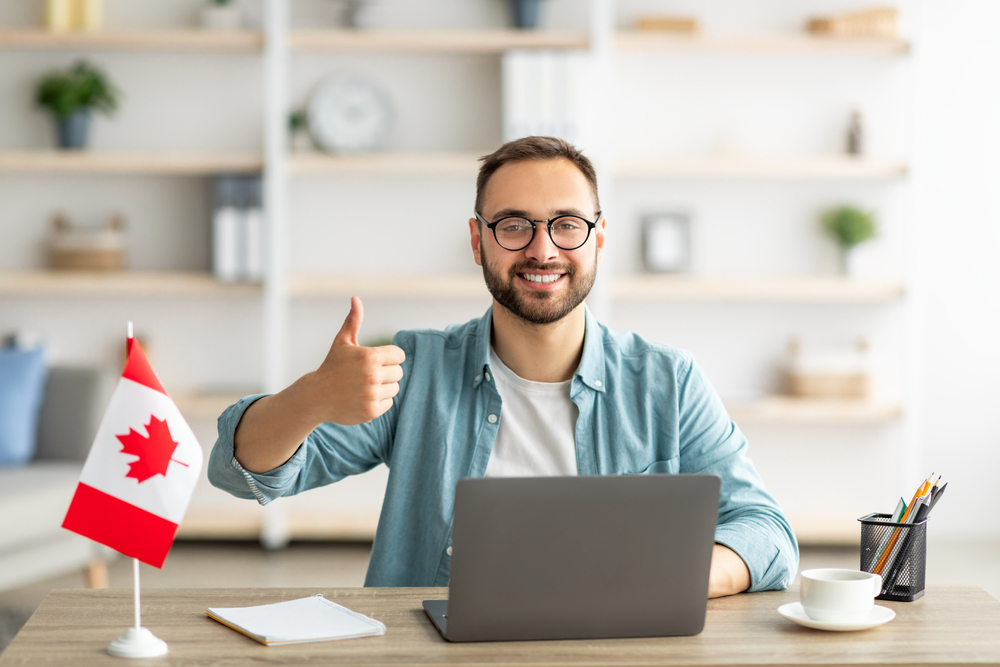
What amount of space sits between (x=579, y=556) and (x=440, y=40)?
2.96 meters

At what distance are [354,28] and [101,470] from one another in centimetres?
299

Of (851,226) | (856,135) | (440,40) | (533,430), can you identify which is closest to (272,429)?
(533,430)

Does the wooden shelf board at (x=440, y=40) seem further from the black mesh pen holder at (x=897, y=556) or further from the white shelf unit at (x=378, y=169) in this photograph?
the black mesh pen holder at (x=897, y=556)

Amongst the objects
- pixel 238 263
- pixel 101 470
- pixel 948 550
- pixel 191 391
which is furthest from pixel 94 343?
pixel 948 550

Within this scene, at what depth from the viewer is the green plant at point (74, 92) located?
12.4ft

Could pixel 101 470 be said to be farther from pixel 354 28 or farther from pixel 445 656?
pixel 354 28

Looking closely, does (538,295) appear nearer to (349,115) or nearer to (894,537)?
(894,537)

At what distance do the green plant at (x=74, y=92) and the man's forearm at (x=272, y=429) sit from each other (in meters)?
2.85

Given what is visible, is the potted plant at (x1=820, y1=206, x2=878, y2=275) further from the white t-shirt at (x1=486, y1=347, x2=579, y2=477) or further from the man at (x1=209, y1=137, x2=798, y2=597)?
the white t-shirt at (x1=486, y1=347, x2=579, y2=477)

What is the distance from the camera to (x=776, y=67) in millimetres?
3941

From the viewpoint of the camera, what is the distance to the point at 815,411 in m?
3.68

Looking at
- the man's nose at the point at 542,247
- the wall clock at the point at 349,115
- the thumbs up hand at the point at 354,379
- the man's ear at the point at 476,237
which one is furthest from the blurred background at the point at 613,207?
the thumbs up hand at the point at 354,379

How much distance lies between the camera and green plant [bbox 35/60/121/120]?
3768 millimetres

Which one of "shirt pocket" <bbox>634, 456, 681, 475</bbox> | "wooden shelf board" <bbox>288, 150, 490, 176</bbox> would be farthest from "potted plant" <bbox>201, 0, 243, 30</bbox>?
"shirt pocket" <bbox>634, 456, 681, 475</bbox>
